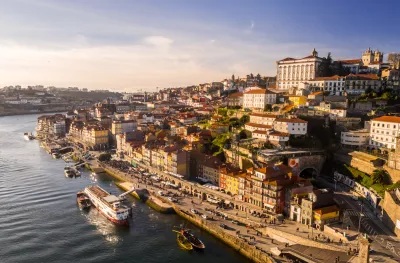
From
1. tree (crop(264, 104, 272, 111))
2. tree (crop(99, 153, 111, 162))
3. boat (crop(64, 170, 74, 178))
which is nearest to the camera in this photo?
boat (crop(64, 170, 74, 178))

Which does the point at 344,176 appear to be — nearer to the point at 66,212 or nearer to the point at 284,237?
the point at 284,237

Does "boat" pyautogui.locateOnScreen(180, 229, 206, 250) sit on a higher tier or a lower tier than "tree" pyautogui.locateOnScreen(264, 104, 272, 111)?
lower

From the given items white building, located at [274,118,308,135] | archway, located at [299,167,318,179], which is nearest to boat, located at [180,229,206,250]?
archway, located at [299,167,318,179]

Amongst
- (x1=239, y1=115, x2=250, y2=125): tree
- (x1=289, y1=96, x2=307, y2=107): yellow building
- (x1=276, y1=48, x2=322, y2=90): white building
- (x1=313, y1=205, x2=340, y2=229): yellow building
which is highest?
(x1=276, y1=48, x2=322, y2=90): white building

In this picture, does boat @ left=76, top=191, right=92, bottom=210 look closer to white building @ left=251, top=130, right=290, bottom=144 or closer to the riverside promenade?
the riverside promenade

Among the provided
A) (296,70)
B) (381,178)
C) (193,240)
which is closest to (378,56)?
(296,70)

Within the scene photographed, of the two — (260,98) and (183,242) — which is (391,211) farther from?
(260,98)
